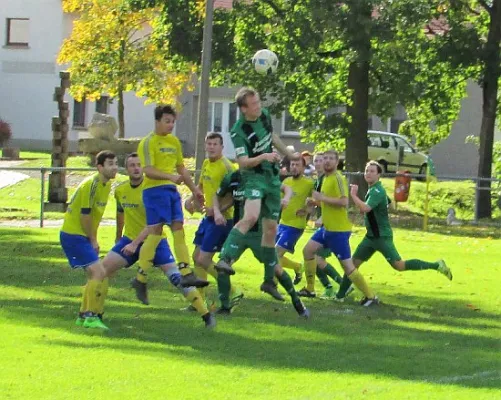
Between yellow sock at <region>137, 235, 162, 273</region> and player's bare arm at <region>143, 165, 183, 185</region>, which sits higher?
player's bare arm at <region>143, 165, 183, 185</region>

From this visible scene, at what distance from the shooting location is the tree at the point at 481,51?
29.4m

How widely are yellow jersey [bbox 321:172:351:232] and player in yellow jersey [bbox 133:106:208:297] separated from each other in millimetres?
2026

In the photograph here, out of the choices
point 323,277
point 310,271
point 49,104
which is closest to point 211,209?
point 310,271

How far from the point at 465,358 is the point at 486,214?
790 inches

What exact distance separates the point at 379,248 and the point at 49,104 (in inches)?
1787

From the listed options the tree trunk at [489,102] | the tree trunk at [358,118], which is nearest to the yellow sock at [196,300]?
the tree trunk at [489,102]

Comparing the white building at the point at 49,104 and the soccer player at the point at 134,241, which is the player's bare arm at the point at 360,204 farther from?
the white building at the point at 49,104

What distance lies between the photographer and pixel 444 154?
54812 mm

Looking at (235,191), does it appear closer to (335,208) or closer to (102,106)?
(335,208)

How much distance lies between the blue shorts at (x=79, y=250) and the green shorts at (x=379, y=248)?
360cm

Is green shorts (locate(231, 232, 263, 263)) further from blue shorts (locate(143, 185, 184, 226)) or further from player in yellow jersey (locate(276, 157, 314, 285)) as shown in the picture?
player in yellow jersey (locate(276, 157, 314, 285))

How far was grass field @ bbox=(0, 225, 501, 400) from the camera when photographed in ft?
27.2

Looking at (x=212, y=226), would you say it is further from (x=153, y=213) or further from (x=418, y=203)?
(x=418, y=203)

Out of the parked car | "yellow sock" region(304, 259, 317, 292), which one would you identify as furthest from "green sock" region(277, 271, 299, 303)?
the parked car
